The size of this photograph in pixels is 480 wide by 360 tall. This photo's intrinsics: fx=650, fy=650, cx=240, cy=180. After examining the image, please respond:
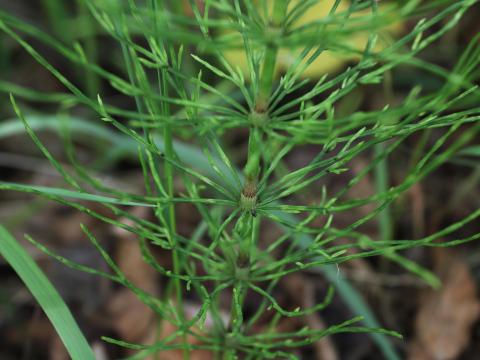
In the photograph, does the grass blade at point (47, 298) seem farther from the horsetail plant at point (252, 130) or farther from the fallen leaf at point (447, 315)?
the fallen leaf at point (447, 315)

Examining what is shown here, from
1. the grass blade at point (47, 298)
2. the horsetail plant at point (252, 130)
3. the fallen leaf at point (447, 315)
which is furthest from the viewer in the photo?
the fallen leaf at point (447, 315)

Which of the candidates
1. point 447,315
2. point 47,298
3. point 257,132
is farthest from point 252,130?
point 447,315

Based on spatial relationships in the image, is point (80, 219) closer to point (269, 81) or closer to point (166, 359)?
point (166, 359)

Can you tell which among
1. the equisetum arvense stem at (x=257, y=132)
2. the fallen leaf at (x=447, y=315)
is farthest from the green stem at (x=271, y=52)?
the fallen leaf at (x=447, y=315)

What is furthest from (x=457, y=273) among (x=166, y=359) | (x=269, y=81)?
(x=269, y=81)

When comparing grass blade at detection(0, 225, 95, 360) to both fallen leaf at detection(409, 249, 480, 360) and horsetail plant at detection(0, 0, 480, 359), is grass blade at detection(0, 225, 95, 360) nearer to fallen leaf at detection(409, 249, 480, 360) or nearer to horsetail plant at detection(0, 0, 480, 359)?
horsetail plant at detection(0, 0, 480, 359)

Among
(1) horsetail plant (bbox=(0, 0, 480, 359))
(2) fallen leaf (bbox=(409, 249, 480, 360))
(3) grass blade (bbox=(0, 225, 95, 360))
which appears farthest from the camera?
(2) fallen leaf (bbox=(409, 249, 480, 360))

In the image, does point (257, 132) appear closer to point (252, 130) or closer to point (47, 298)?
point (252, 130)

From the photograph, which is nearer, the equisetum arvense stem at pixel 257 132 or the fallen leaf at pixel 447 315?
the equisetum arvense stem at pixel 257 132

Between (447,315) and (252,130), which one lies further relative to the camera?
(447,315)

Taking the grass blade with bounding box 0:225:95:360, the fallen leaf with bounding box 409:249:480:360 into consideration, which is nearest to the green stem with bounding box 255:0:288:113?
the grass blade with bounding box 0:225:95:360

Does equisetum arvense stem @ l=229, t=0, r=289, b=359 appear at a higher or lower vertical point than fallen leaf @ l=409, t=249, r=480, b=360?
higher
